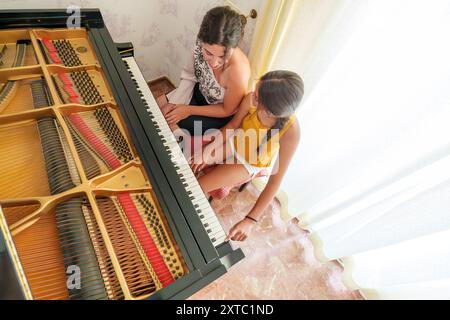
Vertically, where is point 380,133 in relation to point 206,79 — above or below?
above

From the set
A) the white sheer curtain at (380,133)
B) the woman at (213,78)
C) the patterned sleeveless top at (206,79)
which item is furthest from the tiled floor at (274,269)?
the patterned sleeveless top at (206,79)

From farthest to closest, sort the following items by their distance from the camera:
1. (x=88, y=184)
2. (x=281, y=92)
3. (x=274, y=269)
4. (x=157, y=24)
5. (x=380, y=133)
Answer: (x=157, y=24) < (x=274, y=269) < (x=380, y=133) < (x=281, y=92) < (x=88, y=184)

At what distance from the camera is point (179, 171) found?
1.40 metres

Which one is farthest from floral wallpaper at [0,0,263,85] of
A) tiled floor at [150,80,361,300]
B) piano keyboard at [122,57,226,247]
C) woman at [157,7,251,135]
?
tiled floor at [150,80,361,300]

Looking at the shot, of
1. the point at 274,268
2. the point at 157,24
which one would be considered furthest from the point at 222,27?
the point at 274,268

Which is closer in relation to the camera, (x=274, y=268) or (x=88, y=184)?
(x=88, y=184)

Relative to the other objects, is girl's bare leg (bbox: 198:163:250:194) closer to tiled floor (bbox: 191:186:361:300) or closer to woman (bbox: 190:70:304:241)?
woman (bbox: 190:70:304:241)

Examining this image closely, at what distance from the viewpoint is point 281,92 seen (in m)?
Answer: 1.39

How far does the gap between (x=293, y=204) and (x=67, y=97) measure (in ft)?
5.57

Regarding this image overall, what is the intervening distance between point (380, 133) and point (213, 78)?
3.46 feet

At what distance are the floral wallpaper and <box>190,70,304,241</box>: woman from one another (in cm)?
59

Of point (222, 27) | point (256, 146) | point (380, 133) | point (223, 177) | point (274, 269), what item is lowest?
point (274, 269)

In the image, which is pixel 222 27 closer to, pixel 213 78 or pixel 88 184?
pixel 213 78
